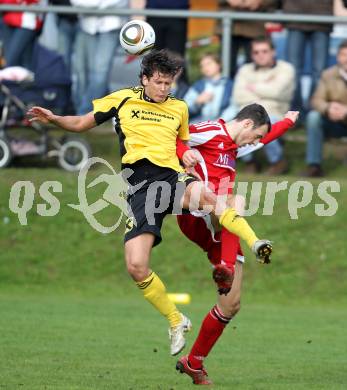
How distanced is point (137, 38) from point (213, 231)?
153 cm

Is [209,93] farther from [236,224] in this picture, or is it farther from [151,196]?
[236,224]

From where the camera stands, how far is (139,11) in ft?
51.2

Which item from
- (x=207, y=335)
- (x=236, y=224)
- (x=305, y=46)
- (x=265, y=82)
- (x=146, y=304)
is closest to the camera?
(x=236, y=224)

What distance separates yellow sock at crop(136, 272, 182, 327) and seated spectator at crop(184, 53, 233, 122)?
7213 millimetres

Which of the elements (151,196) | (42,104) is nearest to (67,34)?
(42,104)

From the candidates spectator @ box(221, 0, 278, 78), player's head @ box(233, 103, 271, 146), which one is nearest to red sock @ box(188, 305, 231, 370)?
player's head @ box(233, 103, 271, 146)

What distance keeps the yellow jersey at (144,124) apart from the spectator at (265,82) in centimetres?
655

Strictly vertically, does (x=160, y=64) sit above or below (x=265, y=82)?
above

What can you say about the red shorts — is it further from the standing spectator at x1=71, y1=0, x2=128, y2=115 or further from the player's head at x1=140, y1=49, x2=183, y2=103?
the standing spectator at x1=71, y1=0, x2=128, y2=115

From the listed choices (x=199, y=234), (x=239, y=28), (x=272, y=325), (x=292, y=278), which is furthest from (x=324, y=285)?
(x=199, y=234)

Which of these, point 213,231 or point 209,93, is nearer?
point 213,231

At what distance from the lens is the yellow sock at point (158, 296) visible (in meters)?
8.27

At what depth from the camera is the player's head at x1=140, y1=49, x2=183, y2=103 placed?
27.0 ft

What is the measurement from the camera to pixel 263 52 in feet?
49.2
